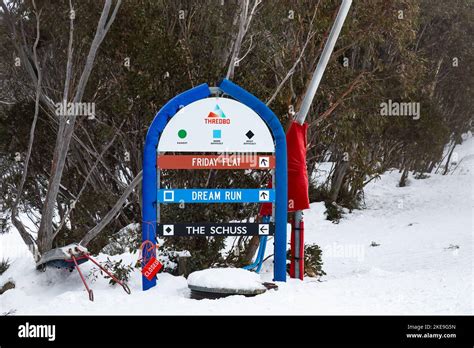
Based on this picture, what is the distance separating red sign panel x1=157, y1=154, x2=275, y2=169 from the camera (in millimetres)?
6863

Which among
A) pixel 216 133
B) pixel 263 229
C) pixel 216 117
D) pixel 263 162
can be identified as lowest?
pixel 263 229

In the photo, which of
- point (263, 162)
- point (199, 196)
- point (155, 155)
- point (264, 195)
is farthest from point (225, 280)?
point (155, 155)

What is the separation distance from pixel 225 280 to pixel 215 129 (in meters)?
1.75

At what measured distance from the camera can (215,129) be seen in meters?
6.92

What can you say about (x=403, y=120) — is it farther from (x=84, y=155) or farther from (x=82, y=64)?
(x=82, y=64)

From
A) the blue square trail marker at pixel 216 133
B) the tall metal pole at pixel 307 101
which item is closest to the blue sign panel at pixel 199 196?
the blue square trail marker at pixel 216 133

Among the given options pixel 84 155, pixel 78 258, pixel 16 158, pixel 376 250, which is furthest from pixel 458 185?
pixel 78 258

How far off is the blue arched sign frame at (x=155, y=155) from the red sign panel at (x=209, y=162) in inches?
5.8
